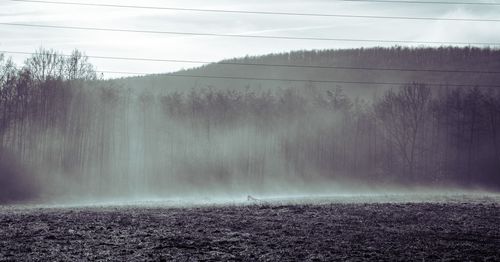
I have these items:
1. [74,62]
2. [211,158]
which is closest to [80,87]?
[74,62]

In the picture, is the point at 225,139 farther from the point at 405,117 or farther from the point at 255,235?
the point at 255,235

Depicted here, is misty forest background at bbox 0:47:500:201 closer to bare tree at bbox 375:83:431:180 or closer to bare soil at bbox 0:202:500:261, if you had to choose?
bare tree at bbox 375:83:431:180

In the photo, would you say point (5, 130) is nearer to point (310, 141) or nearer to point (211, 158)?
point (211, 158)

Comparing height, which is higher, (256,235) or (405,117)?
(405,117)

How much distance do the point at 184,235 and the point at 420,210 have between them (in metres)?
13.0

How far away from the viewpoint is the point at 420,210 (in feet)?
87.6

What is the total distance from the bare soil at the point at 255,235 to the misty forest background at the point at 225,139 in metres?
30.6

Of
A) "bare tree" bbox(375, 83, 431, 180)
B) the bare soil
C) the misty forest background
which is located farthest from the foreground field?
"bare tree" bbox(375, 83, 431, 180)

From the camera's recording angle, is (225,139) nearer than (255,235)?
No

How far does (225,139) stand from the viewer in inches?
3386

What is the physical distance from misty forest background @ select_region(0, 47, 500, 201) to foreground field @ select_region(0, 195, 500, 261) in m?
30.5

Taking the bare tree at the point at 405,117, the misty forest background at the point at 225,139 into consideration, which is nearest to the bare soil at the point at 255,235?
the misty forest background at the point at 225,139

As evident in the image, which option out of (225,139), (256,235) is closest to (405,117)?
(225,139)

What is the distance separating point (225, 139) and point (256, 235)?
67.2 m
